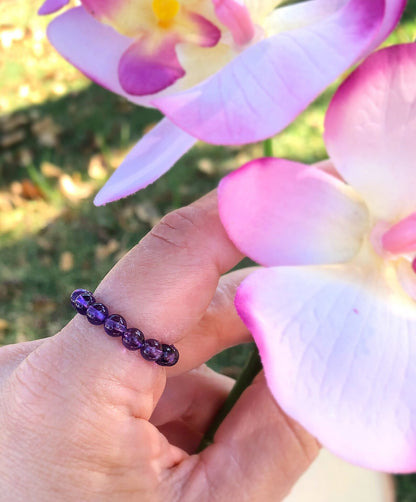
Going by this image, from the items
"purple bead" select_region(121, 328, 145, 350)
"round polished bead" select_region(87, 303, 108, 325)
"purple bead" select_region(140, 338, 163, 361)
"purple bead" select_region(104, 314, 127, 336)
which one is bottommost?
"purple bead" select_region(140, 338, 163, 361)

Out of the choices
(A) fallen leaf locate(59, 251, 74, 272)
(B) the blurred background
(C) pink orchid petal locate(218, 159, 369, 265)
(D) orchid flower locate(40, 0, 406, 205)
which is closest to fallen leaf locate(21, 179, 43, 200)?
(B) the blurred background

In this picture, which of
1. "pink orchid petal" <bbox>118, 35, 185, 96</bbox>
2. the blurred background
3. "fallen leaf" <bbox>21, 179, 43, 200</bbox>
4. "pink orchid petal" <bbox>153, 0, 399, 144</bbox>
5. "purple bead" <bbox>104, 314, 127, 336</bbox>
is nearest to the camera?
"pink orchid petal" <bbox>153, 0, 399, 144</bbox>

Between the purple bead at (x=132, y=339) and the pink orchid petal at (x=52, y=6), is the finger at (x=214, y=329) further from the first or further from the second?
the pink orchid petal at (x=52, y=6)

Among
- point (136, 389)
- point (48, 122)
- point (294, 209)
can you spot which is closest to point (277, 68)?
point (294, 209)

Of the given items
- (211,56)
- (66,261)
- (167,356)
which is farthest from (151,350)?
(66,261)

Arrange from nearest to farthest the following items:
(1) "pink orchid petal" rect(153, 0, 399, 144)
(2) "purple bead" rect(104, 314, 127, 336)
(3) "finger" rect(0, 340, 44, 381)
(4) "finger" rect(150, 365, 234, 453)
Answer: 1. (1) "pink orchid petal" rect(153, 0, 399, 144)
2. (2) "purple bead" rect(104, 314, 127, 336)
3. (3) "finger" rect(0, 340, 44, 381)
4. (4) "finger" rect(150, 365, 234, 453)

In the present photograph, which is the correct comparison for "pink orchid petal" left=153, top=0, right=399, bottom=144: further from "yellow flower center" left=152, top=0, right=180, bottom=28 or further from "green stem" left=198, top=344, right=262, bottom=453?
"green stem" left=198, top=344, right=262, bottom=453
